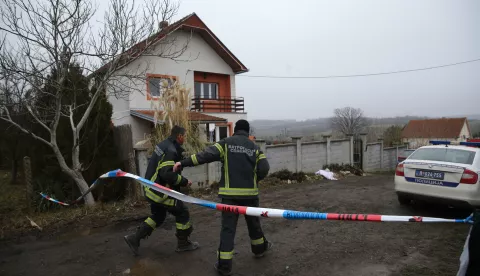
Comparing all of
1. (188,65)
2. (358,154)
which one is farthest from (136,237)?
(188,65)

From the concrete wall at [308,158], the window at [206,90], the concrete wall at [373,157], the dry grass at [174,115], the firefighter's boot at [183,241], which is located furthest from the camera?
the window at [206,90]

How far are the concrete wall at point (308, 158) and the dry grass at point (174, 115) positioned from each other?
78cm

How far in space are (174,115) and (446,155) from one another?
664 cm

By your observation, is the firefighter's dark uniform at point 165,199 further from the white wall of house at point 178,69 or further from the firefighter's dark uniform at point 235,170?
the white wall of house at point 178,69

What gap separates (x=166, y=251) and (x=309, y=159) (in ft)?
27.3

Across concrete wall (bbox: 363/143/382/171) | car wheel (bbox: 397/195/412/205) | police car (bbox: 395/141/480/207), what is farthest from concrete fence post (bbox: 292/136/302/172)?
police car (bbox: 395/141/480/207)

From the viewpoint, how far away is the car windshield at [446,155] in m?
5.63

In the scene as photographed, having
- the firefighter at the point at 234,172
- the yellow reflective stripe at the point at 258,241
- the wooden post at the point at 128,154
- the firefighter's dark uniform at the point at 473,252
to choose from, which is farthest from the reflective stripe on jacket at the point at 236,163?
the wooden post at the point at 128,154

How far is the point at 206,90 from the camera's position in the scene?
1823cm

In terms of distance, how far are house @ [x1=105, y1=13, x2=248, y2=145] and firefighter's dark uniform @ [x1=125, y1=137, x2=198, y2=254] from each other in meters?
9.76

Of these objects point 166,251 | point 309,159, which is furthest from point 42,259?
point 309,159

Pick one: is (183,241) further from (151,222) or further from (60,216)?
(60,216)

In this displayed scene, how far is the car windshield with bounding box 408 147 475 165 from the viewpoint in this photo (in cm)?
563

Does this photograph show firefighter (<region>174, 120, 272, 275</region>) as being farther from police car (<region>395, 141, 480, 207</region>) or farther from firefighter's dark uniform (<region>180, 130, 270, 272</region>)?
police car (<region>395, 141, 480, 207</region>)
